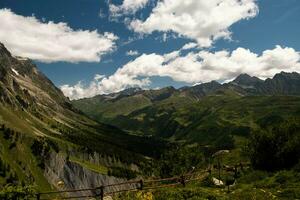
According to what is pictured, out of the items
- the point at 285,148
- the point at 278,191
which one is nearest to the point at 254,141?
the point at 285,148

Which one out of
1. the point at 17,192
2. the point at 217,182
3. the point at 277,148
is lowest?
the point at 217,182

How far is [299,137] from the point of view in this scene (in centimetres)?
5100

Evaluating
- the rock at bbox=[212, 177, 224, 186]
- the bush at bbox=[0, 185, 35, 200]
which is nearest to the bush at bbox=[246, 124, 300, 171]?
the rock at bbox=[212, 177, 224, 186]

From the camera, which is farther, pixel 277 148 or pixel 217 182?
pixel 277 148

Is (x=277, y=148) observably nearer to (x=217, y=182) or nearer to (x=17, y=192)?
(x=217, y=182)

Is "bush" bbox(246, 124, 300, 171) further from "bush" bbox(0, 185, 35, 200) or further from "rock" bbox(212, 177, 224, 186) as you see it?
"bush" bbox(0, 185, 35, 200)

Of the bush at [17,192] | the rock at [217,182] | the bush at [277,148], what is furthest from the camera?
the bush at [277,148]

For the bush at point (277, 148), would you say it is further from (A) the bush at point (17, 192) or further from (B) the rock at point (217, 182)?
(A) the bush at point (17, 192)

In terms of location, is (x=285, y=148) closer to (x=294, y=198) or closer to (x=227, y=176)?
(x=227, y=176)

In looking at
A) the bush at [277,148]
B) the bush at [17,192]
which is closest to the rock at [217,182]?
the bush at [277,148]

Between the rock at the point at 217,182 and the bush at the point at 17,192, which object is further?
the rock at the point at 217,182

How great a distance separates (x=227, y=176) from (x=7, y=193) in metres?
27.8

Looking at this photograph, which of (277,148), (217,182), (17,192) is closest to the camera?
(17,192)

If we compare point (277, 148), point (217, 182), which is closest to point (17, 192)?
point (217, 182)
